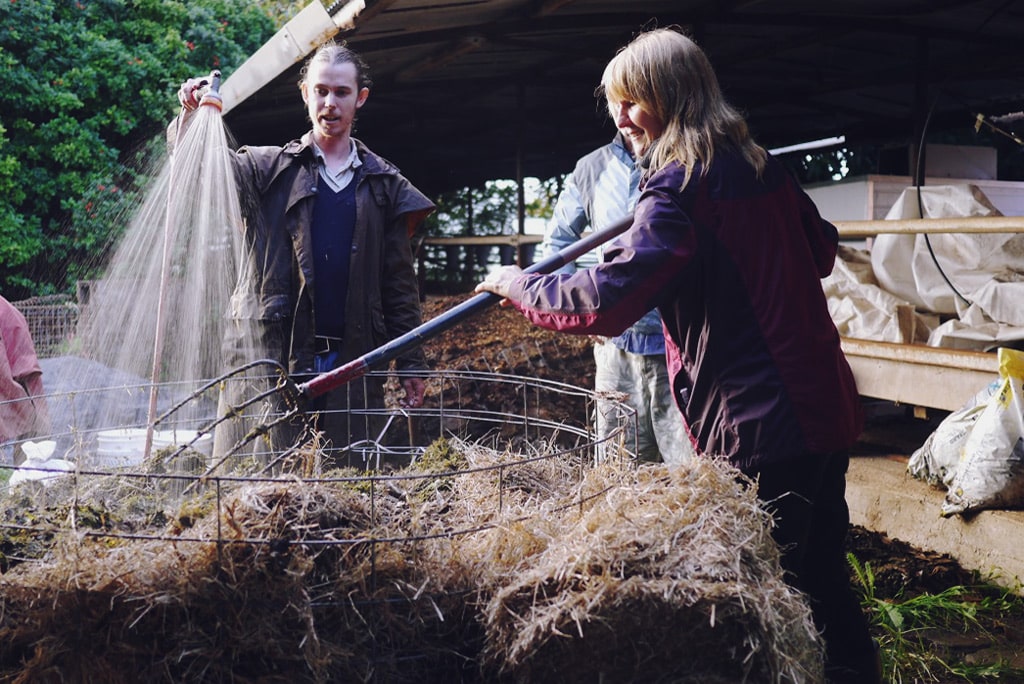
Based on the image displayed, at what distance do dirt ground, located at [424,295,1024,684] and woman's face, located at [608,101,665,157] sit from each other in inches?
79.3

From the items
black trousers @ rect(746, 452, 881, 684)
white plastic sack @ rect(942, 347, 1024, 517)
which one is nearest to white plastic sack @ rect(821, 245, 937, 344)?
white plastic sack @ rect(942, 347, 1024, 517)

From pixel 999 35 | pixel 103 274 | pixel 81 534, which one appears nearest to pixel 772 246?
pixel 81 534

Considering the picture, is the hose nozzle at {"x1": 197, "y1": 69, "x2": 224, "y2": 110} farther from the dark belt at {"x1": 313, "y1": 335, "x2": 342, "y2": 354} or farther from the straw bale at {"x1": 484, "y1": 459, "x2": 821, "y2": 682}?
the straw bale at {"x1": 484, "y1": 459, "x2": 821, "y2": 682}

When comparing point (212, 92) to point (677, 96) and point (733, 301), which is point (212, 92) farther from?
point (733, 301)

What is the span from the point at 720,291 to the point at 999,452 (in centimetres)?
217

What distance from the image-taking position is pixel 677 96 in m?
2.15

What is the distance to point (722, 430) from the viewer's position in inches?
82.9

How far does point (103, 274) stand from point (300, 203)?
237 inches

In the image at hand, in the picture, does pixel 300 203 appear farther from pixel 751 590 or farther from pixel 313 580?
pixel 751 590

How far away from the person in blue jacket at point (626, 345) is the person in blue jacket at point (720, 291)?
1283 mm

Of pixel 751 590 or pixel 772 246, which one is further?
pixel 772 246

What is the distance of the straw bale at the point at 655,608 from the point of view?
1497 millimetres

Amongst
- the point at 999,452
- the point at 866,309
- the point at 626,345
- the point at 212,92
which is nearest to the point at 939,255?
the point at 866,309

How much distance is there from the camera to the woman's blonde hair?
212 cm
